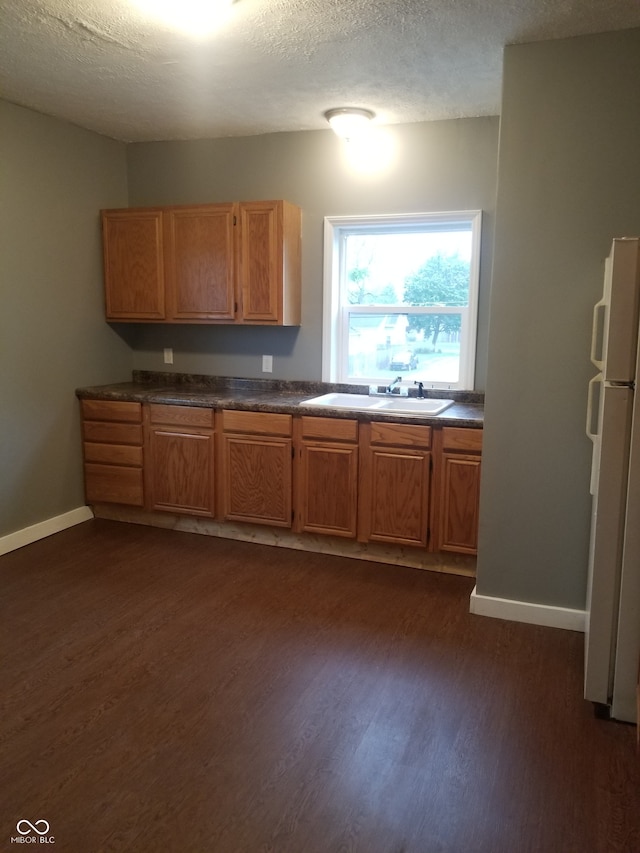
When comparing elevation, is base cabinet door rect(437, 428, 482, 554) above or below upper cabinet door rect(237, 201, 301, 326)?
below

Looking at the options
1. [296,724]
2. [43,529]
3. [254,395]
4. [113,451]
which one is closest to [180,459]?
[113,451]

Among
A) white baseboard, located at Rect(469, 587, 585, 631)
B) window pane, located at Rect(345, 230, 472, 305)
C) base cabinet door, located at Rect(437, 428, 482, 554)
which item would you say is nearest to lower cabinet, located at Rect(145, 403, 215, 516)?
window pane, located at Rect(345, 230, 472, 305)

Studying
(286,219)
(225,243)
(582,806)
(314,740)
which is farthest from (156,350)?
(582,806)

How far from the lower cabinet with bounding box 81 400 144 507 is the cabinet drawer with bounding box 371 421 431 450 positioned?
1.55 meters

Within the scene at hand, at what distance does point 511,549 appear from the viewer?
2.88m

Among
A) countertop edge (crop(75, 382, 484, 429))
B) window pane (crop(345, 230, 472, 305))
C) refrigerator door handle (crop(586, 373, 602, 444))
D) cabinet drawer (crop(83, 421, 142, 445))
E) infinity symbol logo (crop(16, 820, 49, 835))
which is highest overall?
window pane (crop(345, 230, 472, 305))

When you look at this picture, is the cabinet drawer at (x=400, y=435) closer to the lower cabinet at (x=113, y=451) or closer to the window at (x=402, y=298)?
the window at (x=402, y=298)

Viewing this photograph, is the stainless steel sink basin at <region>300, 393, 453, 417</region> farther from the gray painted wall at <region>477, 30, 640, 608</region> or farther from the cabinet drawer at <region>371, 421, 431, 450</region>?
the gray painted wall at <region>477, 30, 640, 608</region>

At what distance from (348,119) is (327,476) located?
1.99 meters

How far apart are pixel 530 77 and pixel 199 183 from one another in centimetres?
234

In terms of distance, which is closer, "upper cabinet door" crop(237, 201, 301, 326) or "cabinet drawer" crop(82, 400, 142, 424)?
"upper cabinet door" crop(237, 201, 301, 326)

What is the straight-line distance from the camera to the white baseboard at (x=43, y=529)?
3670 mm

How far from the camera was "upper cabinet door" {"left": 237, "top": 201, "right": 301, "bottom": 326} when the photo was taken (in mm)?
3787

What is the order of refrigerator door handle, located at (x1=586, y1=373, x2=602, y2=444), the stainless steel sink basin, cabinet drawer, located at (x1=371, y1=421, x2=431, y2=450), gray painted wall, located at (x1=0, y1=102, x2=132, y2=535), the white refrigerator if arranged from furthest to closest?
1. gray painted wall, located at (x1=0, y1=102, x2=132, y2=535)
2. the stainless steel sink basin
3. cabinet drawer, located at (x1=371, y1=421, x2=431, y2=450)
4. refrigerator door handle, located at (x1=586, y1=373, x2=602, y2=444)
5. the white refrigerator
